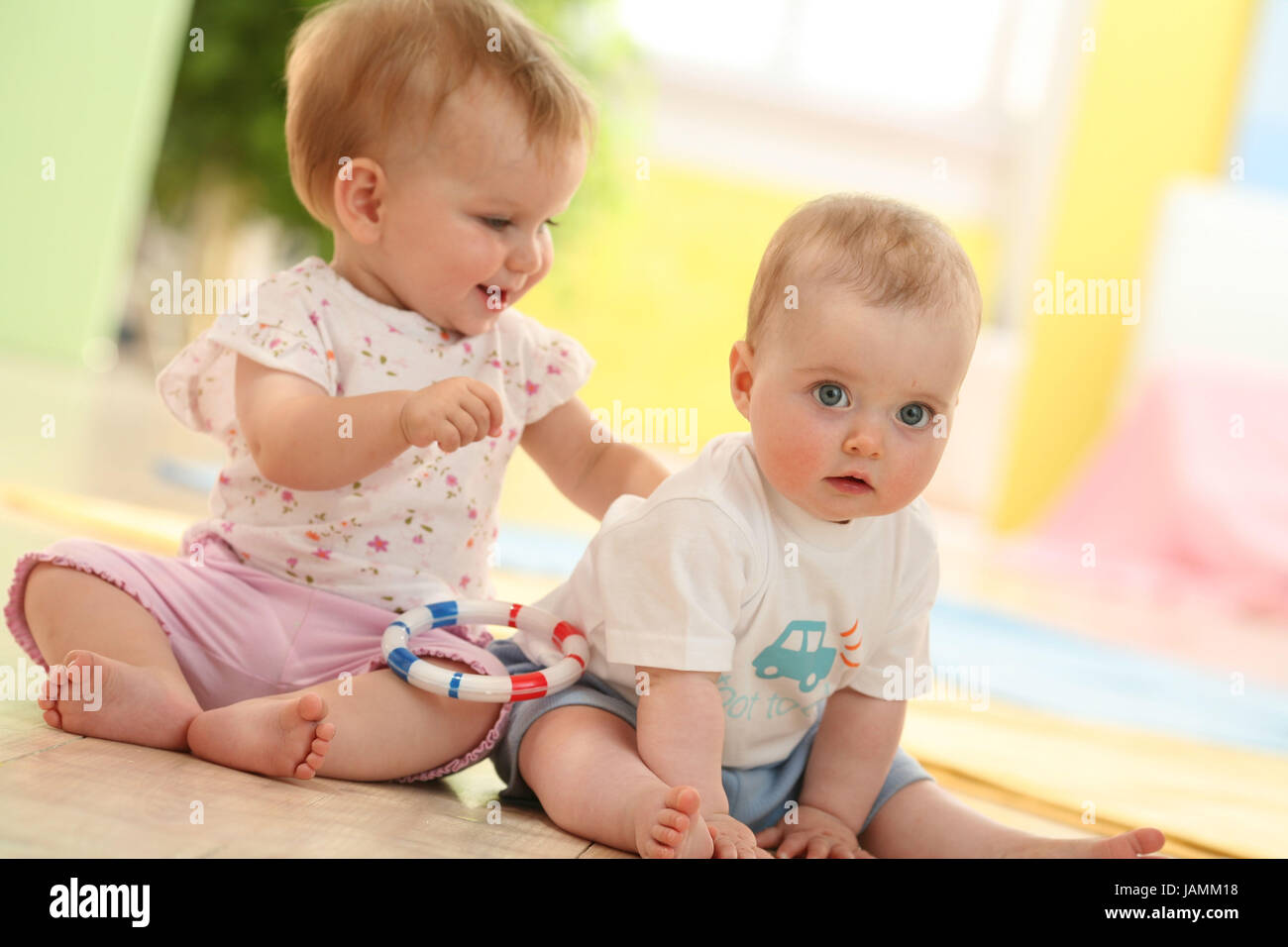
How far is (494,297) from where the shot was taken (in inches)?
43.1

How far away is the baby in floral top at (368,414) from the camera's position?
36.8 inches

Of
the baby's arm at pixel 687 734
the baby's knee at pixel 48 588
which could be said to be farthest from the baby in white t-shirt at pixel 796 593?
the baby's knee at pixel 48 588

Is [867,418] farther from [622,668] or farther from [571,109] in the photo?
[571,109]

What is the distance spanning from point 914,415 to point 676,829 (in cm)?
32

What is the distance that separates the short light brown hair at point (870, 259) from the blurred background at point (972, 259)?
637 millimetres

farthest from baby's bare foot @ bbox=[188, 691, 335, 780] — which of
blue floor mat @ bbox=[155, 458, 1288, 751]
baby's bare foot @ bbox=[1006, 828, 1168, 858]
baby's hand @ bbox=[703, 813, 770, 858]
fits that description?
blue floor mat @ bbox=[155, 458, 1288, 751]

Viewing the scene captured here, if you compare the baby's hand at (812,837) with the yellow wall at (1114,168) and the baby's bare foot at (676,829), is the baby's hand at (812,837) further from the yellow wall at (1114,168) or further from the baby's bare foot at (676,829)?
the yellow wall at (1114,168)

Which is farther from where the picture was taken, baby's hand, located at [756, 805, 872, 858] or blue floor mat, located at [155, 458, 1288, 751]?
blue floor mat, located at [155, 458, 1288, 751]

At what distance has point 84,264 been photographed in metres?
3.47

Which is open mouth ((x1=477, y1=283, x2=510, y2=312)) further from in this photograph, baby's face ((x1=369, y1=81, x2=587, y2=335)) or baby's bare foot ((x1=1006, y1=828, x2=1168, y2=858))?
baby's bare foot ((x1=1006, y1=828, x2=1168, y2=858))

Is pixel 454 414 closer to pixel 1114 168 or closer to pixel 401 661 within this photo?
pixel 401 661

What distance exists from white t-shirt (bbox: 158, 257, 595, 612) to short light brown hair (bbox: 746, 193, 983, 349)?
0.31 meters

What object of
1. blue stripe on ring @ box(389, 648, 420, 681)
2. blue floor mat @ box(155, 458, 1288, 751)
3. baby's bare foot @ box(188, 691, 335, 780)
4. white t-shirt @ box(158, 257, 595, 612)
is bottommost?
blue floor mat @ box(155, 458, 1288, 751)

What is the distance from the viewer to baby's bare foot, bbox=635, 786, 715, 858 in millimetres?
759
